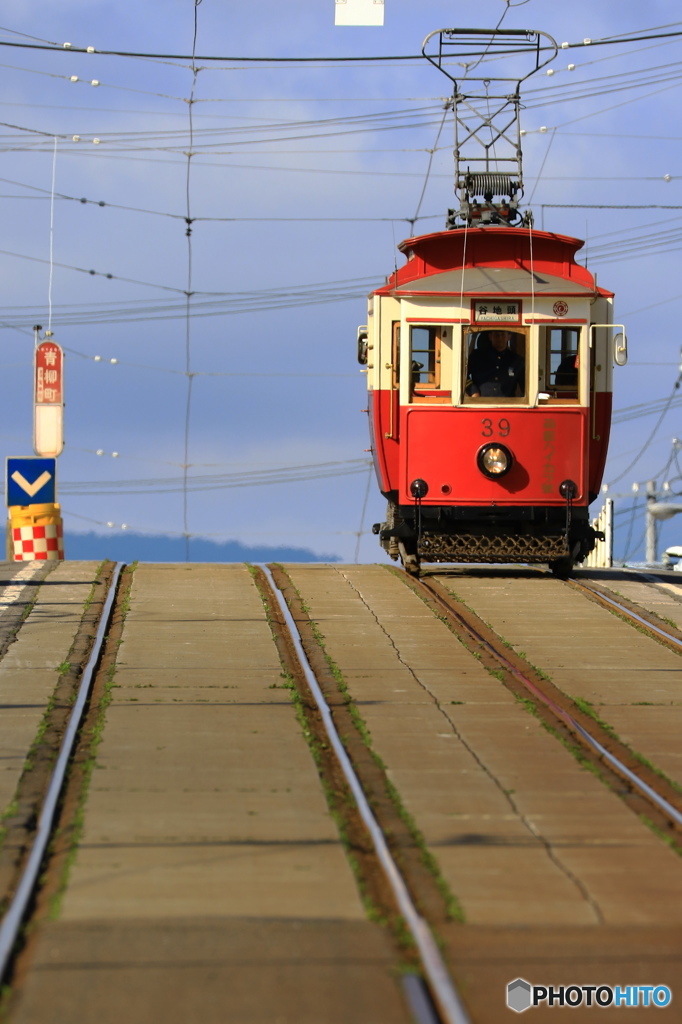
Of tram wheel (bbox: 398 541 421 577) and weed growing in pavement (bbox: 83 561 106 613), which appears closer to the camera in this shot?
weed growing in pavement (bbox: 83 561 106 613)

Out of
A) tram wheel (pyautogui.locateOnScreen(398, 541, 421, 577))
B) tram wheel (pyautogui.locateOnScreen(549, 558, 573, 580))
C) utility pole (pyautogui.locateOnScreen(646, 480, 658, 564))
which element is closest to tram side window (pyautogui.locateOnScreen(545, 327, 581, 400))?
tram wheel (pyautogui.locateOnScreen(549, 558, 573, 580))

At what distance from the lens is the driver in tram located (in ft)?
58.5

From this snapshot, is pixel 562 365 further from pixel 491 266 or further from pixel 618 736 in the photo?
pixel 618 736

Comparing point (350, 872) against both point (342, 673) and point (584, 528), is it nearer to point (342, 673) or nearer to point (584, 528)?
point (342, 673)

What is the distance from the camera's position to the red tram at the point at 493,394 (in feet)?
58.2

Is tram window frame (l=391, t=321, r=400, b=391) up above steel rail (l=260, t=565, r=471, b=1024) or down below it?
above

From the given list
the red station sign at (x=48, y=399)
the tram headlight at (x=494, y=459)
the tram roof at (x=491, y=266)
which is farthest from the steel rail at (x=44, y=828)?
the red station sign at (x=48, y=399)

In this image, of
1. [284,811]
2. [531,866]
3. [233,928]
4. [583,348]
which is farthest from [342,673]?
[583,348]

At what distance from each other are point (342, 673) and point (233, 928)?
612 cm

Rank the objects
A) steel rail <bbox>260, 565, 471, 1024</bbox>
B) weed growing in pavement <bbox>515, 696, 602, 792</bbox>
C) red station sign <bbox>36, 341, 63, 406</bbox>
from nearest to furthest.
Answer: steel rail <bbox>260, 565, 471, 1024</bbox> < weed growing in pavement <bbox>515, 696, 602, 792</bbox> < red station sign <bbox>36, 341, 63, 406</bbox>

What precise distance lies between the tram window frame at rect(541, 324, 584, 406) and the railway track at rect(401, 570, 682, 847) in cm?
248

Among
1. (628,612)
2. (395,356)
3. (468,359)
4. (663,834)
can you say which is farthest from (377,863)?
(395,356)

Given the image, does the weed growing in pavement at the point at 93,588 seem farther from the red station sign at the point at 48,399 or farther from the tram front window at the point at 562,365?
the tram front window at the point at 562,365

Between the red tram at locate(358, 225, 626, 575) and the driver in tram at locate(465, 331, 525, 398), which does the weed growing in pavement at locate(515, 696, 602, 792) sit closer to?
the red tram at locate(358, 225, 626, 575)
